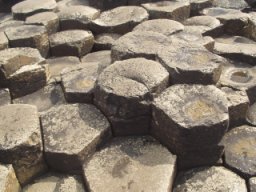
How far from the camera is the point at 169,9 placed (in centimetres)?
302

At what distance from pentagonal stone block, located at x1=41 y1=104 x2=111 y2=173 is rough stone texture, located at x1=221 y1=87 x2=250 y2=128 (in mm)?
683

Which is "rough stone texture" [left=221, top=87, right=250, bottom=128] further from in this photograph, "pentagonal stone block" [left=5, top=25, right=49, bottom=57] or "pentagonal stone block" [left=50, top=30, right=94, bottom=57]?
"pentagonal stone block" [left=5, top=25, right=49, bottom=57]

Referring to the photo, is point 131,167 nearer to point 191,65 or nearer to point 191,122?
point 191,122

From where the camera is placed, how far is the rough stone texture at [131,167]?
67.4 inches

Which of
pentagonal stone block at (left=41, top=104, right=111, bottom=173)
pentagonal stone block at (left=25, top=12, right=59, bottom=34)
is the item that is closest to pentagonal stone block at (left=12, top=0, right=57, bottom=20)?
pentagonal stone block at (left=25, top=12, right=59, bottom=34)

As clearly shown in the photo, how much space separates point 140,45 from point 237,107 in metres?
0.69

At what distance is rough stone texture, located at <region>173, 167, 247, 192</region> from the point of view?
1.76m

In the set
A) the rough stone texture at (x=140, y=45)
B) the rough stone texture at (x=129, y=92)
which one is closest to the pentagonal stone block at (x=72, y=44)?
the rough stone texture at (x=140, y=45)

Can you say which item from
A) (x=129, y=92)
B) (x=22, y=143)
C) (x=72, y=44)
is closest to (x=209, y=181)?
(x=129, y=92)

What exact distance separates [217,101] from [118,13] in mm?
1564

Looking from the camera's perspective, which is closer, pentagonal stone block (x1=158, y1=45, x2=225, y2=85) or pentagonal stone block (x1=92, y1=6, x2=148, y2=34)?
pentagonal stone block (x1=158, y1=45, x2=225, y2=85)

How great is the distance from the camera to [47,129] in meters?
1.94

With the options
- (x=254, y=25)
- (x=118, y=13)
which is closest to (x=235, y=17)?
(x=254, y=25)

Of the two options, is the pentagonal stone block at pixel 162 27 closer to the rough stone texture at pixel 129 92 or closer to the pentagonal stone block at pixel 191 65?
the pentagonal stone block at pixel 191 65
